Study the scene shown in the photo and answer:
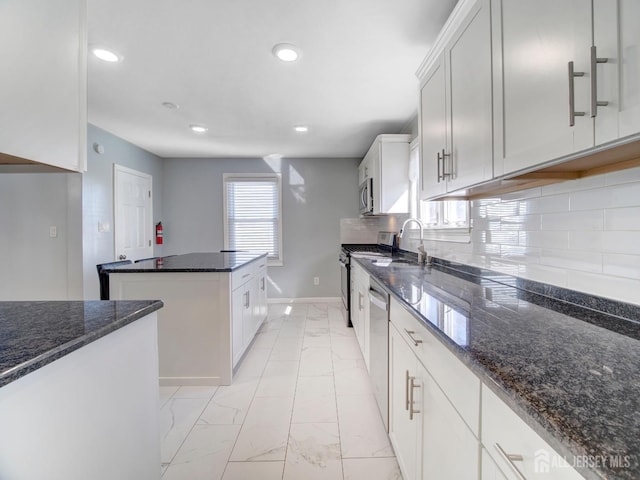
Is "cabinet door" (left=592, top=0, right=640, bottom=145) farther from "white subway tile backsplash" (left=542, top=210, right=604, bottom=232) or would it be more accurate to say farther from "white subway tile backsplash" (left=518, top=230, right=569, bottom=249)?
"white subway tile backsplash" (left=518, top=230, right=569, bottom=249)

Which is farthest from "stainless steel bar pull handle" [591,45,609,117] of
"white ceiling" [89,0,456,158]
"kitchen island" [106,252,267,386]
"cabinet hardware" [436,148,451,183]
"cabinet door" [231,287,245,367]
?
"cabinet door" [231,287,245,367]

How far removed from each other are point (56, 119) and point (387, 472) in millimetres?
1941

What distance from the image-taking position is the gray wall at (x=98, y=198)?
3.35 metres

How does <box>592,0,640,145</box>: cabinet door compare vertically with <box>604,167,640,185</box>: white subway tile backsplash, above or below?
above

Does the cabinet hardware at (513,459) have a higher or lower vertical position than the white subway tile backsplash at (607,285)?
lower

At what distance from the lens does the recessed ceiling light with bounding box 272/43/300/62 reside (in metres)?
1.99

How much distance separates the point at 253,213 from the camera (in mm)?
4965

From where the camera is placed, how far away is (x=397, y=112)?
10.2 ft

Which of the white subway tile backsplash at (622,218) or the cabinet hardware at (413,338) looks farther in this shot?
the cabinet hardware at (413,338)

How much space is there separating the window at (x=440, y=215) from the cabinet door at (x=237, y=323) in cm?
174

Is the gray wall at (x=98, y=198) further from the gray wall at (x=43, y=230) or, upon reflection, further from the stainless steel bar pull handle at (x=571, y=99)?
the stainless steel bar pull handle at (x=571, y=99)

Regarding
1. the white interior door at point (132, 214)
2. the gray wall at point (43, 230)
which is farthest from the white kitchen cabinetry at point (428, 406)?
the white interior door at point (132, 214)

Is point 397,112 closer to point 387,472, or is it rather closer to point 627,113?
point 627,113

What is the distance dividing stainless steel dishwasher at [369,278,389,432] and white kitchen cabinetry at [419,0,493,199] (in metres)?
0.70
